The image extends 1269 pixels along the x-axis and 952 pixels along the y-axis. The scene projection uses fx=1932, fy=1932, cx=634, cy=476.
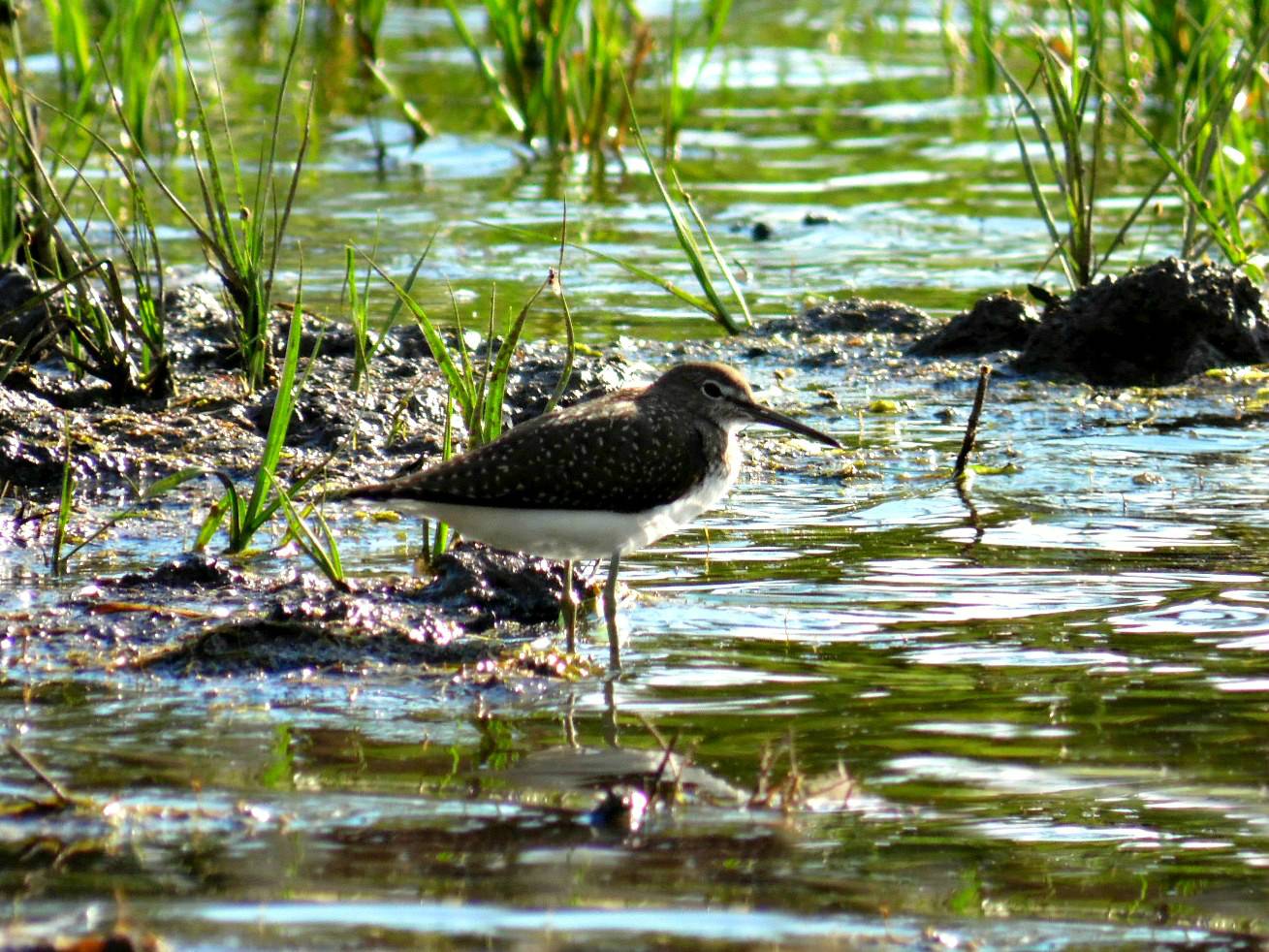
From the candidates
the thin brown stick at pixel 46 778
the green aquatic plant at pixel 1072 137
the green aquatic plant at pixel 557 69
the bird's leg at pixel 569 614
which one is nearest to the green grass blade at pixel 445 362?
the bird's leg at pixel 569 614

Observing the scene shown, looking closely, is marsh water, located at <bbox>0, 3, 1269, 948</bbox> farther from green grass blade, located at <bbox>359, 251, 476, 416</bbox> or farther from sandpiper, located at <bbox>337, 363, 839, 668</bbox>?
green grass blade, located at <bbox>359, 251, 476, 416</bbox>

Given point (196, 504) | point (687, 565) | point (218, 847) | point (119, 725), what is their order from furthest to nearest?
point (196, 504), point (687, 565), point (119, 725), point (218, 847)

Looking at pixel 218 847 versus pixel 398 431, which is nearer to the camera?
pixel 218 847

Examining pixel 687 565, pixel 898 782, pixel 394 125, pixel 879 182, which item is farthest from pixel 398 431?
pixel 394 125

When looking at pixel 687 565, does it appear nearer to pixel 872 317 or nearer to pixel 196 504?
pixel 196 504

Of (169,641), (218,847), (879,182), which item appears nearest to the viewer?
(218,847)

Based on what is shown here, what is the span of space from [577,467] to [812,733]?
4.97 feet

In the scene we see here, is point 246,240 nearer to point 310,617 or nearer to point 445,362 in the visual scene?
point 445,362

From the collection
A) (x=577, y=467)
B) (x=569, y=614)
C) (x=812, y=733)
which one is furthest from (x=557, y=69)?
(x=812, y=733)

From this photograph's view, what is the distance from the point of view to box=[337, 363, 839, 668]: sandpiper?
20.8 ft

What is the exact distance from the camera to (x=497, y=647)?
6.27 meters

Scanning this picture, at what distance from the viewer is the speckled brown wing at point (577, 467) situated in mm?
6324

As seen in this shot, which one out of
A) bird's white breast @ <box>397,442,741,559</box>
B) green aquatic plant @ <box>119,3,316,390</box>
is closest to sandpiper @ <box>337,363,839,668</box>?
bird's white breast @ <box>397,442,741,559</box>

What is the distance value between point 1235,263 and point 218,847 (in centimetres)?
712
